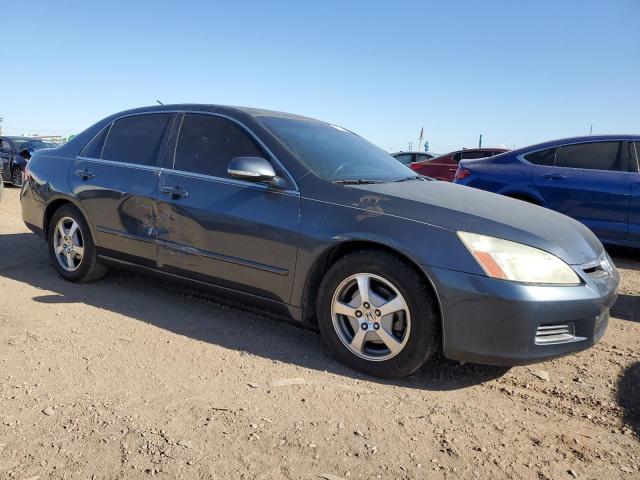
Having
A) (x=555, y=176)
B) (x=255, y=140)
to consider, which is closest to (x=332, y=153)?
(x=255, y=140)

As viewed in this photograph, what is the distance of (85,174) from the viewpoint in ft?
14.2

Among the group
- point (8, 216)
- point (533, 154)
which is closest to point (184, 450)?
point (533, 154)

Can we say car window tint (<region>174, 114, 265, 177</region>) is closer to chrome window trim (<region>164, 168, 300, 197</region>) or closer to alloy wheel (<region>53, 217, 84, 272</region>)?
chrome window trim (<region>164, 168, 300, 197</region>)

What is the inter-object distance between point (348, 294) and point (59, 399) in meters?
1.61

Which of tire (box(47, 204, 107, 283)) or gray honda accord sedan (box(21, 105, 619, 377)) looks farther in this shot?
tire (box(47, 204, 107, 283))

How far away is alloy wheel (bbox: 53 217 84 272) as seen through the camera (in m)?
4.41

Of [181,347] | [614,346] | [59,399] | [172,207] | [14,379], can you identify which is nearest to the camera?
[59,399]

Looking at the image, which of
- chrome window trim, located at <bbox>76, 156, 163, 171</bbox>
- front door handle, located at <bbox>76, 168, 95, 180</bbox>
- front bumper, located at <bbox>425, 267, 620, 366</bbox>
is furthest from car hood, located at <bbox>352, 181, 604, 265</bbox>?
front door handle, located at <bbox>76, 168, 95, 180</bbox>

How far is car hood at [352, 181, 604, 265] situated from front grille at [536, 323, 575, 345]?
1.15 feet

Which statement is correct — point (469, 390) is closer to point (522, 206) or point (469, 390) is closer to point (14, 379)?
point (522, 206)

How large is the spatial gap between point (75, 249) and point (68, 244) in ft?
0.37

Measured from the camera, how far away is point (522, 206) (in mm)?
3344

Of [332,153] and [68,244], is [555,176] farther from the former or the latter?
[68,244]

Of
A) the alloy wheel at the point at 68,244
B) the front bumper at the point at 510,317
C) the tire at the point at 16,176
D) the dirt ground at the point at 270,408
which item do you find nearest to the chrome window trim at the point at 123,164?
the alloy wheel at the point at 68,244
